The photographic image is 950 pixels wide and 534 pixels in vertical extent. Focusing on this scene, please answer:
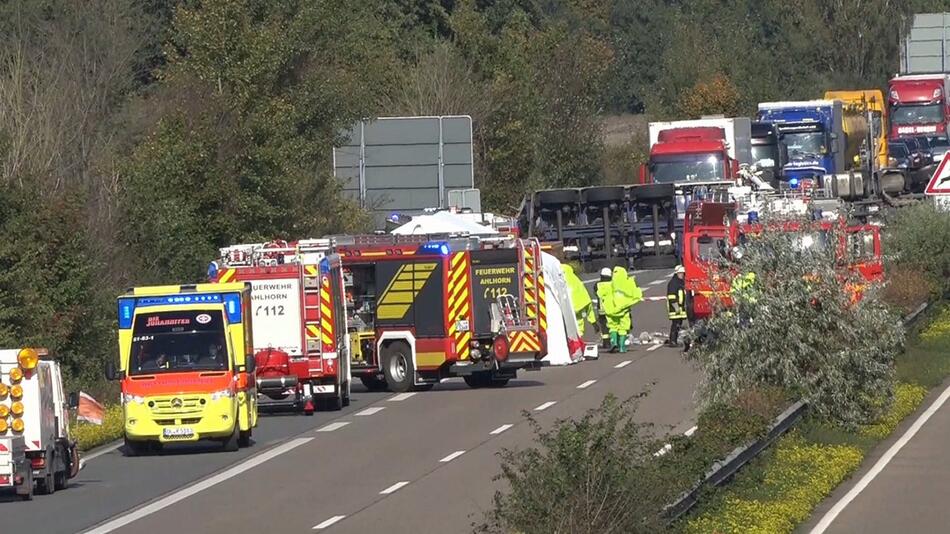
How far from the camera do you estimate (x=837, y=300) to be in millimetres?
24031

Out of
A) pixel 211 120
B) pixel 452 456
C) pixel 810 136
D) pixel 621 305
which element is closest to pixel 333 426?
pixel 452 456

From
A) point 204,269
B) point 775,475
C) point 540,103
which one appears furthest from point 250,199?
point 540,103

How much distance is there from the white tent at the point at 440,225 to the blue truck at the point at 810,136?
2547cm

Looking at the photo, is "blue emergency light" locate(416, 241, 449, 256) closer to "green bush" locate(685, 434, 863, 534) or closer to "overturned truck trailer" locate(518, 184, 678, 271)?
"green bush" locate(685, 434, 863, 534)

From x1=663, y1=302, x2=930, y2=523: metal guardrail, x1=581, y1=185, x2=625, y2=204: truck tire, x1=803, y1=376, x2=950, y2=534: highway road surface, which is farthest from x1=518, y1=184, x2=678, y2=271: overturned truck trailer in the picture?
x1=663, y1=302, x2=930, y2=523: metal guardrail

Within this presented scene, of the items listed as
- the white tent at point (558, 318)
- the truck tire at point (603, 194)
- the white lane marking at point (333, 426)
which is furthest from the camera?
the truck tire at point (603, 194)

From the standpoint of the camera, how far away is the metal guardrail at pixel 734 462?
1511cm

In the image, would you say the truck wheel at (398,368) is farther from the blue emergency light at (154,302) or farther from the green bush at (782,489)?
the green bush at (782,489)

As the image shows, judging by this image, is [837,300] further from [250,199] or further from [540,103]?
[540,103]

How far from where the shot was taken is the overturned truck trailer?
51.9m

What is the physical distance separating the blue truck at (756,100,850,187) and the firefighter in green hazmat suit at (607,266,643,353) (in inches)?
999

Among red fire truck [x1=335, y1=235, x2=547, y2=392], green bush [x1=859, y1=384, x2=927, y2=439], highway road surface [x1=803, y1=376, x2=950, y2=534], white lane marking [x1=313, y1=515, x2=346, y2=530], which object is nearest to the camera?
highway road surface [x1=803, y1=376, x2=950, y2=534]

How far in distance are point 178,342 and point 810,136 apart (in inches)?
1619

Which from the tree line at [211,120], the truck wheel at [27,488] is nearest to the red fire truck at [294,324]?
the tree line at [211,120]
